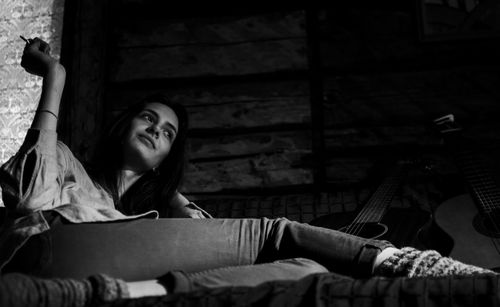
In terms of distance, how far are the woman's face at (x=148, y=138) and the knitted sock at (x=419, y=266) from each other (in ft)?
4.08

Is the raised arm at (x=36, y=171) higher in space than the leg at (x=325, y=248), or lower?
higher

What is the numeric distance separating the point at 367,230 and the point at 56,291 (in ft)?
5.34

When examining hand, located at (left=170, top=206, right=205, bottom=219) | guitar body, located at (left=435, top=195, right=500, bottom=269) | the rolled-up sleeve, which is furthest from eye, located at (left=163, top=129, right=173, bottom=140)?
guitar body, located at (left=435, top=195, right=500, bottom=269)

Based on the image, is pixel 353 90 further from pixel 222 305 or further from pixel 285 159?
pixel 222 305

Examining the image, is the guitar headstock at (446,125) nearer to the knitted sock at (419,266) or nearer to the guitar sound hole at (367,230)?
the guitar sound hole at (367,230)

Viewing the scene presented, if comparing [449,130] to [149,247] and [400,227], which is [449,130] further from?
[149,247]

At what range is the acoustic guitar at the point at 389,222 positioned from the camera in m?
2.85

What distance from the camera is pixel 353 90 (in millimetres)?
3941

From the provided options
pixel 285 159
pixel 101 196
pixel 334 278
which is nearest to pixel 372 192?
pixel 285 159

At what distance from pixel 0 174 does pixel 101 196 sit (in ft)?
1.47

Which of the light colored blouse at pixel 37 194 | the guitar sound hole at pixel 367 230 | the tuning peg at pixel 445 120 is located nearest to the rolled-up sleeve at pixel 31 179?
the light colored blouse at pixel 37 194

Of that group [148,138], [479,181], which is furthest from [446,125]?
[148,138]

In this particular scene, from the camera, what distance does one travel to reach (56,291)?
→ 58.4 inches

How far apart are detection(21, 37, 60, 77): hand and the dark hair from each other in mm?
451
